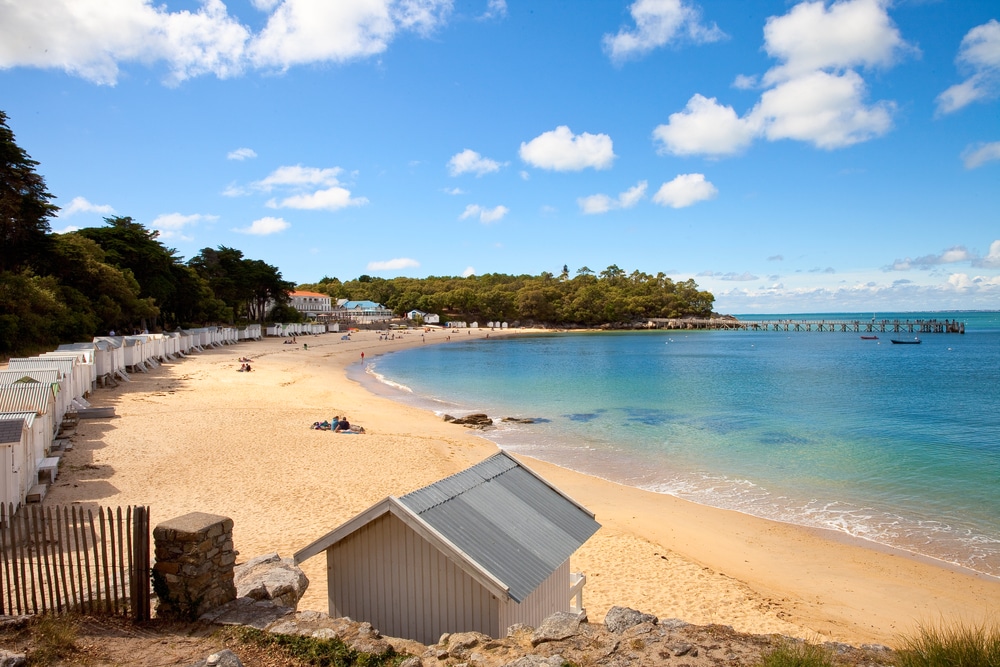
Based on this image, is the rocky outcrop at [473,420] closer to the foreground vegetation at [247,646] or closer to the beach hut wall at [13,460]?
the beach hut wall at [13,460]

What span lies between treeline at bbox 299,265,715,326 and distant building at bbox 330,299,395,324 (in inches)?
289

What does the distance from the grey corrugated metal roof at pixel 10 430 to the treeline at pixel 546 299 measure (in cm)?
12554

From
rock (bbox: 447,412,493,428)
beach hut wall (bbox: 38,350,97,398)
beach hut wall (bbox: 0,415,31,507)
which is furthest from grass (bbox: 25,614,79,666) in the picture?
rock (bbox: 447,412,493,428)

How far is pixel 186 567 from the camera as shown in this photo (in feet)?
20.4

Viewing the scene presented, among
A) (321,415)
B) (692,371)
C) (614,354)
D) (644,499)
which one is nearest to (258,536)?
(644,499)

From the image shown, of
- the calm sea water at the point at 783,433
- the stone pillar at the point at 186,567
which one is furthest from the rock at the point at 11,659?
the calm sea water at the point at 783,433

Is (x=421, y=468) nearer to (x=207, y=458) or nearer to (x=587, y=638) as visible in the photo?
(x=207, y=458)

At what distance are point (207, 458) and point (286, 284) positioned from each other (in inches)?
3053

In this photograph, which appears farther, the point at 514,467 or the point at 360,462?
the point at 360,462

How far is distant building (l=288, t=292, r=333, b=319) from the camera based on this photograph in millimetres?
118375

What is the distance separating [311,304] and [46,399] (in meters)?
112

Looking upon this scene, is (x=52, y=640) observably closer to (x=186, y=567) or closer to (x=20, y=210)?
(x=186, y=567)

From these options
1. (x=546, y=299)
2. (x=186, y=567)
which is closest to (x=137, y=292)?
(x=186, y=567)

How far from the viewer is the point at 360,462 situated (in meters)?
17.5
